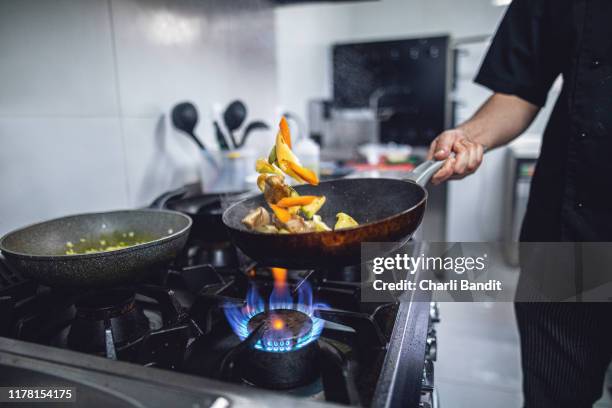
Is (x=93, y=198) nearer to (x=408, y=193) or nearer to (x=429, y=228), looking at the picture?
(x=408, y=193)

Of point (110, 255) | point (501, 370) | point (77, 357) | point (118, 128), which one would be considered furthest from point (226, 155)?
point (501, 370)

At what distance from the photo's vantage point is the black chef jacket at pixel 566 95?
0.82 meters

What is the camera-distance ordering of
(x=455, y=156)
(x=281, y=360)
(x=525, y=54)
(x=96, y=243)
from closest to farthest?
1. (x=281, y=360)
2. (x=96, y=243)
3. (x=455, y=156)
4. (x=525, y=54)

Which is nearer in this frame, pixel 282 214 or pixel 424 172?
pixel 282 214

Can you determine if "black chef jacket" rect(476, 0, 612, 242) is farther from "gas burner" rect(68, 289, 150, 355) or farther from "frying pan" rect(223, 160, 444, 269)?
"gas burner" rect(68, 289, 150, 355)

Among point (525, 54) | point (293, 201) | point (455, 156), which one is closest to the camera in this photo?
point (293, 201)

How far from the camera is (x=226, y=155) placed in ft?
4.14

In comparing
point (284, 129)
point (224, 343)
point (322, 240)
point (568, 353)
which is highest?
point (284, 129)

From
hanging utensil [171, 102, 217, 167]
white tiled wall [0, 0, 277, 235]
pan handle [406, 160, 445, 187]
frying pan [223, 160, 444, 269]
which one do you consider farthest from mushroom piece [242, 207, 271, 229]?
hanging utensil [171, 102, 217, 167]

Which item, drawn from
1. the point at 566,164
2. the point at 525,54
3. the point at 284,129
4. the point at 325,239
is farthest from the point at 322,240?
the point at 525,54

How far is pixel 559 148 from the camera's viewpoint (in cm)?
92

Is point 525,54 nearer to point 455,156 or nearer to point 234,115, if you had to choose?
point 455,156

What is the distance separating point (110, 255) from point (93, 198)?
0.48 metres

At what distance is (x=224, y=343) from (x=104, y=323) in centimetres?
17
